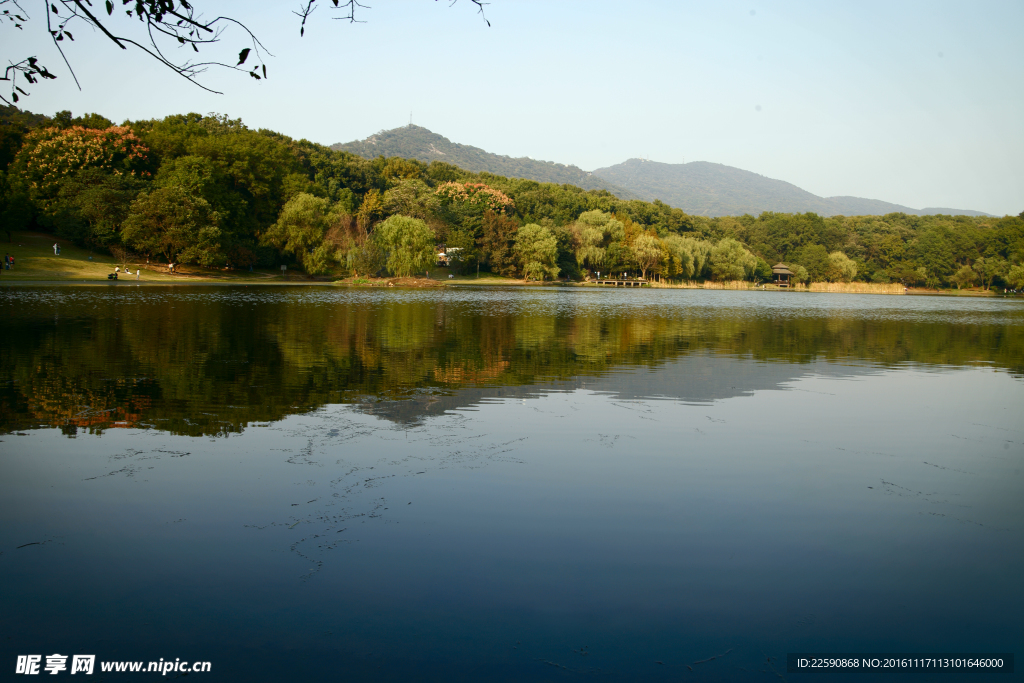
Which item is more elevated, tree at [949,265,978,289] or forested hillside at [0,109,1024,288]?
forested hillside at [0,109,1024,288]

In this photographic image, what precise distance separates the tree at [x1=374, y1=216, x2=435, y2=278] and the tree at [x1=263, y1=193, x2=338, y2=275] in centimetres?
688

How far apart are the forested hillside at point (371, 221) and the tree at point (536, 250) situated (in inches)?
8.4

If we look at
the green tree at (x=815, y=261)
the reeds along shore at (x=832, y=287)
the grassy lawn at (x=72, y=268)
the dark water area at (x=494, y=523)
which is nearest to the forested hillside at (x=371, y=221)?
the green tree at (x=815, y=261)

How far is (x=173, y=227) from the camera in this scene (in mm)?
62438

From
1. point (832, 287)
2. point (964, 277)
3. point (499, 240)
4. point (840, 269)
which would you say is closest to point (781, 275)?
point (840, 269)

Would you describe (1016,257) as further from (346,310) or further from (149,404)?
(149,404)

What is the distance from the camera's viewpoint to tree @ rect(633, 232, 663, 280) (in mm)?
100938

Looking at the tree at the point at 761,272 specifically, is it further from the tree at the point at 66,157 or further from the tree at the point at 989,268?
the tree at the point at 66,157

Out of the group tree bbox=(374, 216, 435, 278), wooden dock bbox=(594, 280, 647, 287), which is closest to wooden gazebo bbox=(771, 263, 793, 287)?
wooden dock bbox=(594, 280, 647, 287)

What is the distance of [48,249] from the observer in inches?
2448

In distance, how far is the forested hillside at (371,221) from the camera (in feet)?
212

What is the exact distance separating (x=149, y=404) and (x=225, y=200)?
70967 mm

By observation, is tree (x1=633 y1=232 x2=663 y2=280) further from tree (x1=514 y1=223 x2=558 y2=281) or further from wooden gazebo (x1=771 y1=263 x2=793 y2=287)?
wooden gazebo (x1=771 y1=263 x2=793 y2=287)

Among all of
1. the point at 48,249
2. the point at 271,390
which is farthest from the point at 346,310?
the point at 48,249
